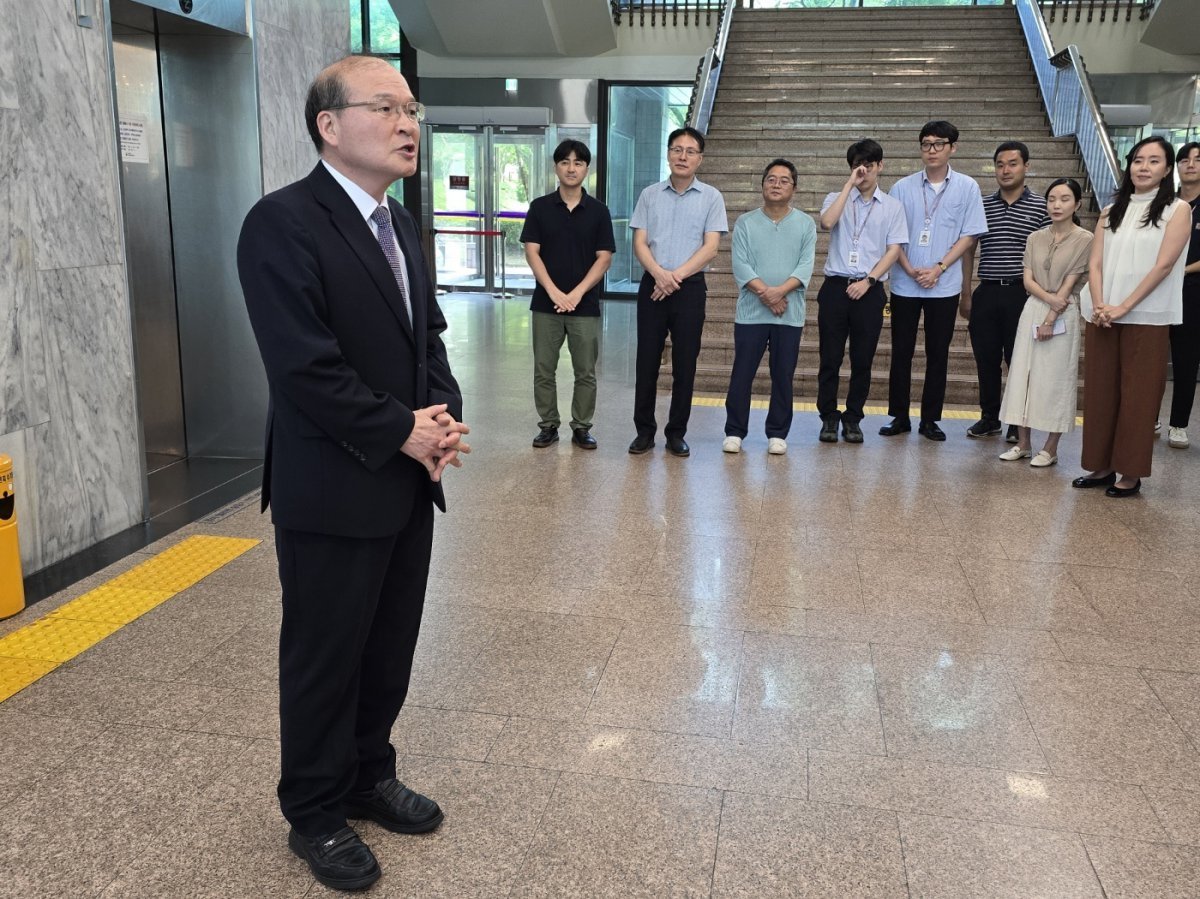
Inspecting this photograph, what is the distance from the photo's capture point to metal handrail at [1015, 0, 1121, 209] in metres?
9.11

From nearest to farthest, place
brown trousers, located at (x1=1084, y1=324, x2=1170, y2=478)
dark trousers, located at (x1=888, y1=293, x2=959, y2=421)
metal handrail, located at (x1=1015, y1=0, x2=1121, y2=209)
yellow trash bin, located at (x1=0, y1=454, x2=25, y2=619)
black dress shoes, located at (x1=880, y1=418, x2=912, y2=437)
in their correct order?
yellow trash bin, located at (x1=0, y1=454, x2=25, y2=619)
brown trousers, located at (x1=1084, y1=324, x2=1170, y2=478)
dark trousers, located at (x1=888, y1=293, x2=959, y2=421)
black dress shoes, located at (x1=880, y1=418, x2=912, y2=437)
metal handrail, located at (x1=1015, y1=0, x2=1121, y2=209)

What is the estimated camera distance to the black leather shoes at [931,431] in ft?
21.2

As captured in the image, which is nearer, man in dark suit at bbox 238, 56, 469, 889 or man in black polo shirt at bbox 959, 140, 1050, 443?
man in dark suit at bbox 238, 56, 469, 889

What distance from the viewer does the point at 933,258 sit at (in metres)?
6.39

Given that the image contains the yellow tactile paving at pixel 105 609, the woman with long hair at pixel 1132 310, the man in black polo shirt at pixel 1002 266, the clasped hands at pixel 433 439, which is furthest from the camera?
the man in black polo shirt at pixel 1002 266

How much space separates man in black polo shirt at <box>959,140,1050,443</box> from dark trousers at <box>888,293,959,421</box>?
0.19 m

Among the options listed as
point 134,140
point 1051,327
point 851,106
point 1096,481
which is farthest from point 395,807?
point 851,106

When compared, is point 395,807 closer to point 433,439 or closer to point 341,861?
point 341,861

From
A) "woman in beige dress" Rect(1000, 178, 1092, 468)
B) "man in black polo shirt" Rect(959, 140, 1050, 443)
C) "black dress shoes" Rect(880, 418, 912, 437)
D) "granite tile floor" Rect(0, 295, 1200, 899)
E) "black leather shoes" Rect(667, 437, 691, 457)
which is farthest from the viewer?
"black dress shoes" Rect(880, 418, 912, 437)

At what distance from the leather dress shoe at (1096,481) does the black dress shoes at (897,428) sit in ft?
4.14

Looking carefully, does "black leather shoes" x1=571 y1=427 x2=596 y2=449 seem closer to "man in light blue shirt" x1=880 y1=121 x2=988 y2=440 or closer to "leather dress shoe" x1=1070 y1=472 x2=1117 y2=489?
"man in light blue shirt" x1=880 y1=121 x2=988 y2=440

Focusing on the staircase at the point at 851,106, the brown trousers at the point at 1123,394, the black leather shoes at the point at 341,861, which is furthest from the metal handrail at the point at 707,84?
the black leather shoes at the point at 341,861

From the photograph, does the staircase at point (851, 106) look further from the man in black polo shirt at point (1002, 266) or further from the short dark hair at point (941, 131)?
the short dark hair at point (941, 131)

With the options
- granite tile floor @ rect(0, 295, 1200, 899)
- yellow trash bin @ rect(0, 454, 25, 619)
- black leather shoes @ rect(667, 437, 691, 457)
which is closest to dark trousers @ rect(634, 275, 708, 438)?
black leather shoes @ rect(667, 437, 691, 457)
